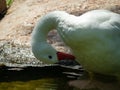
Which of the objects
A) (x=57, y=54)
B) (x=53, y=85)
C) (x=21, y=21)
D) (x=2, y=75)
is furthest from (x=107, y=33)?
(x=21, y=21)

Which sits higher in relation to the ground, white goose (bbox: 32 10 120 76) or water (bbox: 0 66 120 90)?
white goose (bbox: 32 10 120 76)

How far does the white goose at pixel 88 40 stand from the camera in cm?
580

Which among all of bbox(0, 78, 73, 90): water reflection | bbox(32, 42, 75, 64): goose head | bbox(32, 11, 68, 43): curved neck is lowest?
bbox(0, 78, 73, 90): water reflection

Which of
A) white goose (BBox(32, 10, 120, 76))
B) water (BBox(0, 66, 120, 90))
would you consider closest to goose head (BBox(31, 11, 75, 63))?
white goose (BBox(32, 10, 120, 76))

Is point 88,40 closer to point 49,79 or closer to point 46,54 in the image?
point 46,54

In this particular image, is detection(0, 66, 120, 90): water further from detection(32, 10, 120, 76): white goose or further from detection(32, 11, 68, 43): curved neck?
detection(32, 11, 68, 43): curved neck

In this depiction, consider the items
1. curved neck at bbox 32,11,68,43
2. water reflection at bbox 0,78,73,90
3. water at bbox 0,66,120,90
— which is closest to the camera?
curved neck at bbox 32,11,68,43

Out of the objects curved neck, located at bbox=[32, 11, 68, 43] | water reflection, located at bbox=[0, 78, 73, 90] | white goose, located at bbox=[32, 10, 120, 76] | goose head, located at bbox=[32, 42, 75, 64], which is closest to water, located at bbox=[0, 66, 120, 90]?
water reflection, located at bbox=[0, 78, 73, 90]

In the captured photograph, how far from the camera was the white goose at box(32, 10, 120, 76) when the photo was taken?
5801 mm

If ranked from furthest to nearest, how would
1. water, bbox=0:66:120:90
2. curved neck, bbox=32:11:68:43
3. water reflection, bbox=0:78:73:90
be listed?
water reflection, bbox=0:78:73:90 < water, bbox=0:66:120:90 < curved neck, bbox=32:11:68:43

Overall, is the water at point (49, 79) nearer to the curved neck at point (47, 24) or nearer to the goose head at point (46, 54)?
the goose head at point (46, 54)

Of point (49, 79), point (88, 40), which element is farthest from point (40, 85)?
point (88, 40)

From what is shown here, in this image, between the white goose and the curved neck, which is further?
the curved neck

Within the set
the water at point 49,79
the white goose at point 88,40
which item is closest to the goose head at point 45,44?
the white goose at point 88,40
